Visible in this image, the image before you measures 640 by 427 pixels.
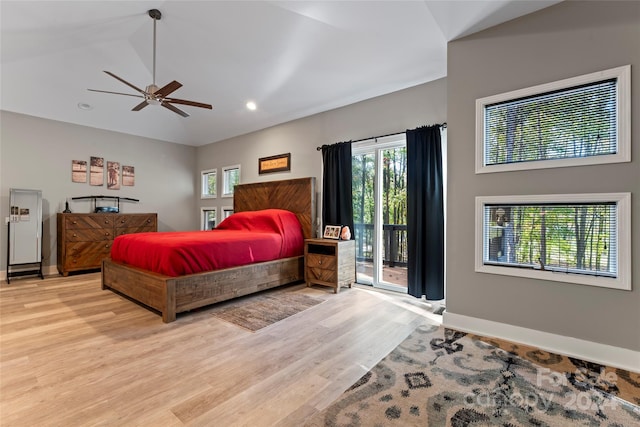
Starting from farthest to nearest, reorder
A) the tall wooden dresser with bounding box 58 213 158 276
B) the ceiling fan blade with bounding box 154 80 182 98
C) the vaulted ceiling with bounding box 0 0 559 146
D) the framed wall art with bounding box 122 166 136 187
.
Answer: the framed wall art with bounding box 122 166 136 187
the tall wooden dresser with bounding box 58 213 158 276
the ceiling fan blade with bounding box 154 80 182 98
the vaulted ceiling with bounding box 0 0 559 146

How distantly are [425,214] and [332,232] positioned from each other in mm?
1387

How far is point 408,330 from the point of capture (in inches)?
106

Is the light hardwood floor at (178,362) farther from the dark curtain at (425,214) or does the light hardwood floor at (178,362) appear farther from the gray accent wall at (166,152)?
the gray accent wall at (166,152)

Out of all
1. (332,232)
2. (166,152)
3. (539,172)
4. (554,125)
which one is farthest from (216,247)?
(166,152)

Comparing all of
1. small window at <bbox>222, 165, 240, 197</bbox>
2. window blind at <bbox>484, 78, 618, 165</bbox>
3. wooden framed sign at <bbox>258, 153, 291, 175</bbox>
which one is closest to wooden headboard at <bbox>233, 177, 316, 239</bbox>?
wooden framed sign at <bbox>258, 153, 291, 175</bbox>

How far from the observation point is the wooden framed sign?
17.3 feet

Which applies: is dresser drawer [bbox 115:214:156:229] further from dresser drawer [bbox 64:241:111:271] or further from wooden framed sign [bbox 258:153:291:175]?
wooden framed sign [bbox 258:153:291:175]

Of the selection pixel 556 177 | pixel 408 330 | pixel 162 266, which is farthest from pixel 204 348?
pixel 556 177

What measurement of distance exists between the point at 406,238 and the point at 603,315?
203 centimetres

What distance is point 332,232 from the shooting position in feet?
14.2

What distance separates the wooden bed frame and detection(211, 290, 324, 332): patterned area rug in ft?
0.37

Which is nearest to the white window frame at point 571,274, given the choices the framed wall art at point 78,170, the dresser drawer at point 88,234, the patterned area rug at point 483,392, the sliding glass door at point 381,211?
the patterned area rug at point 483,392

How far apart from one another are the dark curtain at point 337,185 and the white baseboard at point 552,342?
6.58ft

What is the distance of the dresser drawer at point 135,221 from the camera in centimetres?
543
